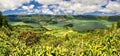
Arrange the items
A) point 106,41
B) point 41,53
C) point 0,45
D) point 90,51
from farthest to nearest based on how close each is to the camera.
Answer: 1. point 106,41
2. point 0,45
3. point 90,51
4. point 41,53

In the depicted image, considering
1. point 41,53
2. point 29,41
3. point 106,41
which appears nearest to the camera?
point 41,53

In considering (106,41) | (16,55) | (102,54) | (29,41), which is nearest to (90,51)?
(102,54)

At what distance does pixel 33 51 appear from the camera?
2119 centimetres

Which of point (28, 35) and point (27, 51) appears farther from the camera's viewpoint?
point (28, 35)

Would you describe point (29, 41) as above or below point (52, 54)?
below

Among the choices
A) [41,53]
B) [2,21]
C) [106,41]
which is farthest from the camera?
[2,21]

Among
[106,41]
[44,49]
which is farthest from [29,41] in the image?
[44,49]

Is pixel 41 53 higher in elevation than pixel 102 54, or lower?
higher

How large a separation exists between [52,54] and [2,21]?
3876 inches

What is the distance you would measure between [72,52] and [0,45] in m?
6.64

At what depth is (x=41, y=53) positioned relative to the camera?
2064cm

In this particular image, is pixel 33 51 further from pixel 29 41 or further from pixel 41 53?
pixel 29 41

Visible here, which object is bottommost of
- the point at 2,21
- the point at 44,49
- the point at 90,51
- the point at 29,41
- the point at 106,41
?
the point at 2,21

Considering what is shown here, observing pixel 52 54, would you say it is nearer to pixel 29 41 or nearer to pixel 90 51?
pixel 90 51
